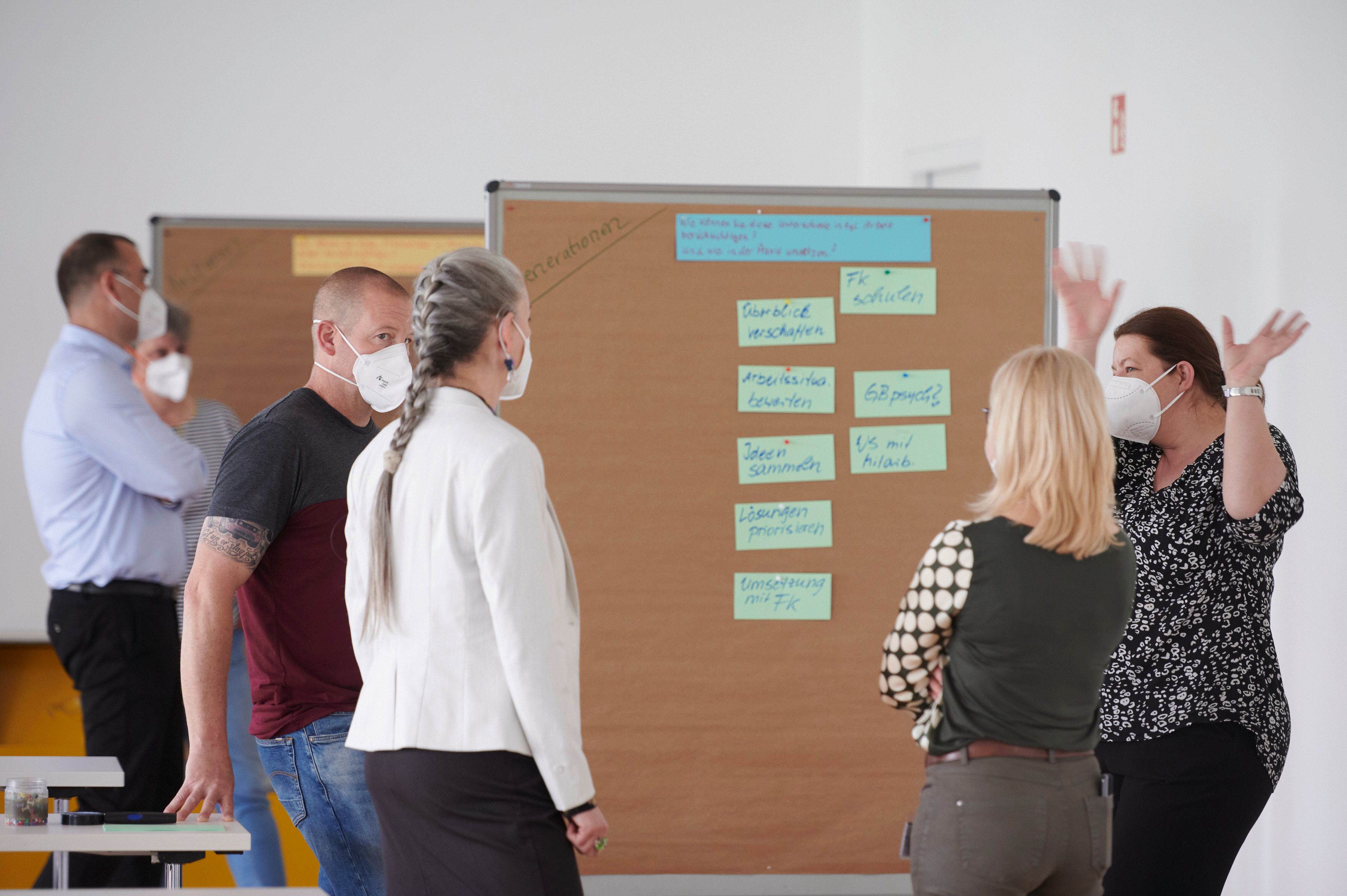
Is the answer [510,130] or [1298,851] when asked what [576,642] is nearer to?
[1298,851]

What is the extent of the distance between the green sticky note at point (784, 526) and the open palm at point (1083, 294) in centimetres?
85

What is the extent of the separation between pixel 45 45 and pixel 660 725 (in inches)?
144

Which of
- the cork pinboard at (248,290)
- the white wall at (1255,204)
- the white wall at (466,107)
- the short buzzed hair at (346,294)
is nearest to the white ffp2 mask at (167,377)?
the cork pinboard at (248,290)

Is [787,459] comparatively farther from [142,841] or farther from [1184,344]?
[142,841]

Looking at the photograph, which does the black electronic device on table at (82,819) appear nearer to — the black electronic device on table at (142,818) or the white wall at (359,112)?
the black electronic device on table at (142,818)

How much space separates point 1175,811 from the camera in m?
1.96

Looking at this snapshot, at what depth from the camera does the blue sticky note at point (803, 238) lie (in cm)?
300

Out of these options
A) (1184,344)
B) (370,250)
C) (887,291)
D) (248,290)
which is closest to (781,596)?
(887,291)

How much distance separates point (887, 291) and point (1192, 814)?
1500 millimetres

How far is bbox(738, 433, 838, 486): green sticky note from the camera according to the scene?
2.98 metres

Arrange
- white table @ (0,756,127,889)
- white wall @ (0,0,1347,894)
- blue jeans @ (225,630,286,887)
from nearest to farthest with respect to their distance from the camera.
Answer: white table @ (0,756,127,889), blue jeans @ (225,630,286,887), white wall @ (0,0,1347,894)

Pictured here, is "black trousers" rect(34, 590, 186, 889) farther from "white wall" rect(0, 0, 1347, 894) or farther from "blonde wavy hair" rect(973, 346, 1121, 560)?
"blonde wavy hair" rect(973, 346, 1121, 560)

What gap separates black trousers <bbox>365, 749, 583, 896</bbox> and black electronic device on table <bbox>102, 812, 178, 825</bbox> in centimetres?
48

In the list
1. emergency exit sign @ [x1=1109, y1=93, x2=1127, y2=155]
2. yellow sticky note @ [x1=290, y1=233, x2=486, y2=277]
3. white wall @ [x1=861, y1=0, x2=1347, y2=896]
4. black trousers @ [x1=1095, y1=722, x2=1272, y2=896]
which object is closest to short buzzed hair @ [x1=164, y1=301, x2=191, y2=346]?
yellow sticky note @ [x1=290, y1=233, x2=486, y2=277]
